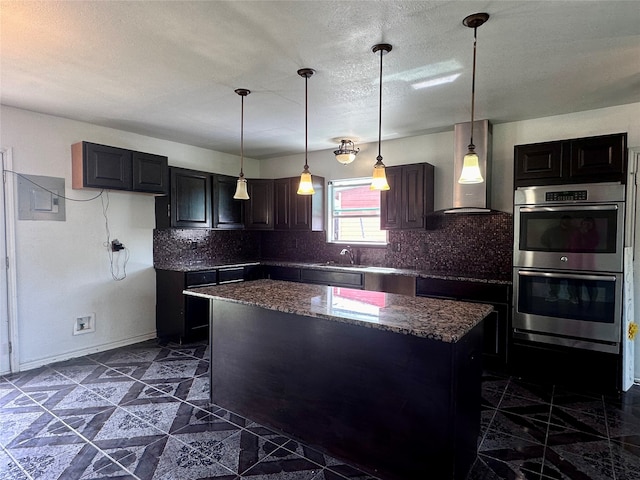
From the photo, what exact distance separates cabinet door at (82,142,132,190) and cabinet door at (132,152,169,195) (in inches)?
3.2

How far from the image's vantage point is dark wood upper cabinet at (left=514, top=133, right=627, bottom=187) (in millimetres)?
2982

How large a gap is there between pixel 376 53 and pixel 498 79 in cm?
106

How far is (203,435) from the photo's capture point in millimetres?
2455

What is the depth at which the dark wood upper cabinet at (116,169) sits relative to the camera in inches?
147

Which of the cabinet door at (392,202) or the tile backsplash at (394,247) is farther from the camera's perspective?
the cabinet door at (392,202)

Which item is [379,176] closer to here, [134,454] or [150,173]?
[134,454]

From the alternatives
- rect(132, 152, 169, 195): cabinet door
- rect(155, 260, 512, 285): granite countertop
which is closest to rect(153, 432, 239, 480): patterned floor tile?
rect(155, 260, 512, 285): granite countertop

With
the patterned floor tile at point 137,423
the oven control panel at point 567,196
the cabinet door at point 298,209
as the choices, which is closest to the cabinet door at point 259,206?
the cabinet door at point 298,209

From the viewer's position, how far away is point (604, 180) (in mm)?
3021

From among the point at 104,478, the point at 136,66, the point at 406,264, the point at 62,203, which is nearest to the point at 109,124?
the point at 62,203

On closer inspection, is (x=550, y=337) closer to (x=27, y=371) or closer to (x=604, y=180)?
(x=604, y=180)

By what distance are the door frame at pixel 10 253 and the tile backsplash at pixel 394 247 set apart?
141 cm

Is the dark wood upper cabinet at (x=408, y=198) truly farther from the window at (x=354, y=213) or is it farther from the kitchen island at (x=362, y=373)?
the kitchen island at (x=362, y=373)

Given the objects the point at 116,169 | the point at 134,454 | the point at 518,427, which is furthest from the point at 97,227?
the point at 518,427
